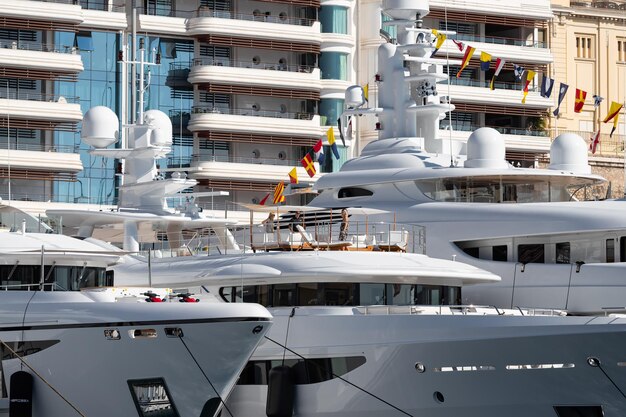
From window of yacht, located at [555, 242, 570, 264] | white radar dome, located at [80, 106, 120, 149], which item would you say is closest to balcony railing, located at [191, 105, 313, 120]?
white radar dome, located at [80, 106, 120, 149]

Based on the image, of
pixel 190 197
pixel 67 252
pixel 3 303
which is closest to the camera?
pixel 3 303

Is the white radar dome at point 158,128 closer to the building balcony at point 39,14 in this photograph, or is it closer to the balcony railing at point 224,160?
the building balcony at point 39,14

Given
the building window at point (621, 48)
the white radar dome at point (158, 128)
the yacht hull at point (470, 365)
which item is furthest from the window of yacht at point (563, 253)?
the building window at point (621, 48)

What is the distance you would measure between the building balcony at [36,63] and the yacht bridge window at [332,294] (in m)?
27.3

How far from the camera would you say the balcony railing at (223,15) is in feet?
196

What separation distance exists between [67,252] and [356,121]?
113 ft

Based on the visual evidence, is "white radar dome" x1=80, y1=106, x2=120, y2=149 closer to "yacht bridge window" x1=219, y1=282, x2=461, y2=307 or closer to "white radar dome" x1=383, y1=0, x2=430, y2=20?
"white radar dome" x1=383, y1=0, x2=430, y2=20

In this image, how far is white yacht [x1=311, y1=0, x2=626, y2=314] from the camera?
114 feet

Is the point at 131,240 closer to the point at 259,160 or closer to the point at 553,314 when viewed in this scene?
the point at 553,314

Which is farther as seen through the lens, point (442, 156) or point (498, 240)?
point (442, 156)

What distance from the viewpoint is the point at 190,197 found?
135ft

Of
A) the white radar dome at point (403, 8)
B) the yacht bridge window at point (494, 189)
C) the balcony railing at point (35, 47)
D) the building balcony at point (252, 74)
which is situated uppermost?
the white radar dome at point (403, 8)

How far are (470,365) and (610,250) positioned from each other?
309 inches

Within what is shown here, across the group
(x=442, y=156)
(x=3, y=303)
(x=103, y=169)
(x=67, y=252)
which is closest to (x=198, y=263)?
(x=67, y=252)
